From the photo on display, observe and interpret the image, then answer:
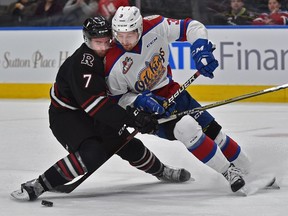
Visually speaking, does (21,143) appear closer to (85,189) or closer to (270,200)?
(85,189)

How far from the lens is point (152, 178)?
172 inches

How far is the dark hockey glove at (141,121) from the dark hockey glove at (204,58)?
31cm

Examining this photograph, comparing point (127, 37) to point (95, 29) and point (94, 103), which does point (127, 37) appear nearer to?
point (95, 29)

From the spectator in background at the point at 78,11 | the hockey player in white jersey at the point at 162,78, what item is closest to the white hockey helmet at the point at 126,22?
the hockey player in white jersey at the point at 162,78

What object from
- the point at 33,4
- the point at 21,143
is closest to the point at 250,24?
the point at 33,4

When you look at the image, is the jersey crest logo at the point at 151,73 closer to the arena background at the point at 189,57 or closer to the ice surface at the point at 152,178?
the ice surface at the point at 152,178

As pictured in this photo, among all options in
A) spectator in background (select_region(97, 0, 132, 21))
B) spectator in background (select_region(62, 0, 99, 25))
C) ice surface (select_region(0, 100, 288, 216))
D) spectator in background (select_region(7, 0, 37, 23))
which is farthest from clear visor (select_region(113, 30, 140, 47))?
spectator in background (select_region(7, 0, 37, 23))

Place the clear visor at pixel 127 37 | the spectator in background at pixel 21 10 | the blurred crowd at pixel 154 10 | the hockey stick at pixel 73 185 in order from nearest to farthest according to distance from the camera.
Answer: the clear visor at pixel 127 37 < the hockey stick at pixel 73 185 < the blurred crowd at pixel 154 10 < the spectator in background at pixel 21 10

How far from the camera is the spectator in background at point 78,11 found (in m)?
8.23

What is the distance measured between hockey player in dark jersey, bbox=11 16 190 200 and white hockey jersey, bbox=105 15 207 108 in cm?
9

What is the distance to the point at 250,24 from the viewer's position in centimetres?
757

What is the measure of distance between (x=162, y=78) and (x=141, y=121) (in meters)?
0.37

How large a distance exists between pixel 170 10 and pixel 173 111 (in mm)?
4008

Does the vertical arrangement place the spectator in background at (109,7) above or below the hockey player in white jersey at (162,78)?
below
